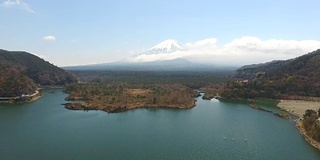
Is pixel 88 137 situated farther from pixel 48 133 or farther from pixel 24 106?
pixel 24 106

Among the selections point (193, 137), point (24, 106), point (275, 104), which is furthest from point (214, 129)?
point (24, 106)

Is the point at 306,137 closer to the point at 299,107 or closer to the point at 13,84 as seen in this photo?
the point at 299,107

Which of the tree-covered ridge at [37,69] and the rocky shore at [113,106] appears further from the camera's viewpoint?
the tree-covered ridge at [37,69]

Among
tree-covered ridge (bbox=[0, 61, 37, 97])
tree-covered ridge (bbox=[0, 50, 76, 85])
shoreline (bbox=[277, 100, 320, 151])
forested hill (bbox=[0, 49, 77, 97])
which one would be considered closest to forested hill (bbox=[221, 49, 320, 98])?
shoreline (bbox=[277, 100, 320, 151])

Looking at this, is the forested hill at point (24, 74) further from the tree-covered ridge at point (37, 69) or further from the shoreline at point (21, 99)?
the shoreline at point (21, 99)

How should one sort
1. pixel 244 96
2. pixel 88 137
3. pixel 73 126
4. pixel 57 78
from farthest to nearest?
1. pixel 57 78
2. pixel 244 96
3. pixel 73 126
4. pixel 88 137

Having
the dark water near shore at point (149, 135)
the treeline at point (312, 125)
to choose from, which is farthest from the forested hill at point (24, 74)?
the treeline at point (312, 125)
